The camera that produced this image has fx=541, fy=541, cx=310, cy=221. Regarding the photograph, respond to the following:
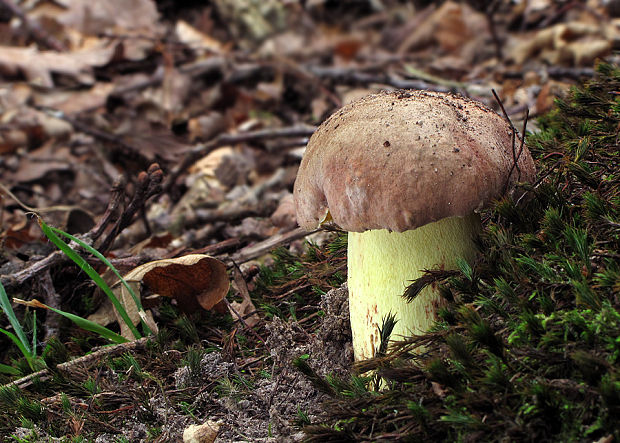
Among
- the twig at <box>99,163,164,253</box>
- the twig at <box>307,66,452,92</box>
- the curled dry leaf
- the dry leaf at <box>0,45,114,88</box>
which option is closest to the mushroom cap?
the curled dry leaf

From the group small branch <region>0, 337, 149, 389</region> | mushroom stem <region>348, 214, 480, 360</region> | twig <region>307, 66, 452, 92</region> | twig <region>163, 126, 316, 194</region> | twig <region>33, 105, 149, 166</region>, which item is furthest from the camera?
twig <region>33, 105, 149, 166</region>

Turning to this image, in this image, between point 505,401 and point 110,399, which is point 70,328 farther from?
point 505,401

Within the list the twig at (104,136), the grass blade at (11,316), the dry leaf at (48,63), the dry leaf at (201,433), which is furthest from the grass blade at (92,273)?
the dry leaf at (48,63)

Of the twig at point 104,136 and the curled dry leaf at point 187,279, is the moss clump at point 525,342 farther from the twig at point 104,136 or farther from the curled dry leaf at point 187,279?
the twig at point 104,136

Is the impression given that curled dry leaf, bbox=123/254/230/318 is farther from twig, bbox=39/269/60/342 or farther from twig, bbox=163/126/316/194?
twig, bbox=163/126/316/194

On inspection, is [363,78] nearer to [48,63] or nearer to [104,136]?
[104,136]

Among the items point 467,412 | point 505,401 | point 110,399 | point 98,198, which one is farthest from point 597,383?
point 98,198
